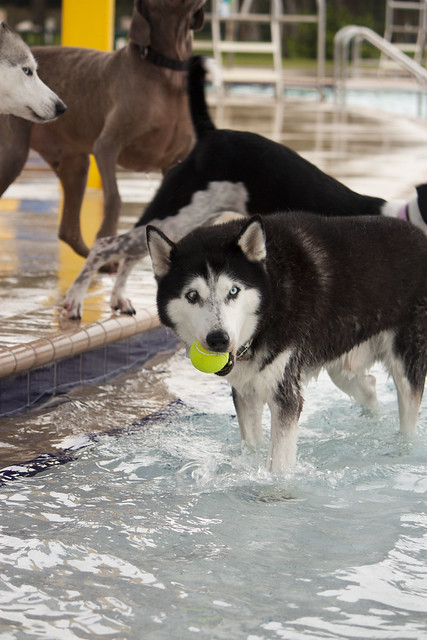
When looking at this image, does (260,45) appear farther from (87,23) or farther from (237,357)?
(237,357)

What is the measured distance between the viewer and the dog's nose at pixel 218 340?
286 cm

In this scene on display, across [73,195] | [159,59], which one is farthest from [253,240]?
[73,195]

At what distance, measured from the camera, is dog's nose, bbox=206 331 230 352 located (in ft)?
9.38

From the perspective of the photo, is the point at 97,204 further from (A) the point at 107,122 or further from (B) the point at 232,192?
(B) the point at 232,192

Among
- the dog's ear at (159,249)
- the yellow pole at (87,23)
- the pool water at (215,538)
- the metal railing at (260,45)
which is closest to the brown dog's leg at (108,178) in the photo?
the pool water at (215,538)

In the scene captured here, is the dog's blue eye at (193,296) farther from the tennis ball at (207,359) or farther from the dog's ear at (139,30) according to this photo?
the dog's ear at (139,30)

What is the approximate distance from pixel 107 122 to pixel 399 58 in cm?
897

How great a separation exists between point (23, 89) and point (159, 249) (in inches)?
86.5

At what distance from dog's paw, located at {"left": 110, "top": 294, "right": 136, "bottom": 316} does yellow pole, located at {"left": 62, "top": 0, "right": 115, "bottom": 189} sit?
14.0ft

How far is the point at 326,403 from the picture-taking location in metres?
4.37

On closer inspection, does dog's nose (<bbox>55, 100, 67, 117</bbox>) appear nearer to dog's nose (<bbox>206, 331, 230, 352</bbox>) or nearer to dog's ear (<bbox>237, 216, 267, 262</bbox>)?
dog's ear (<bbox>237, 216, 267, 262</bbox>)

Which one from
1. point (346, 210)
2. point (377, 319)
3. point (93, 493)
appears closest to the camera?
point (93, 493)

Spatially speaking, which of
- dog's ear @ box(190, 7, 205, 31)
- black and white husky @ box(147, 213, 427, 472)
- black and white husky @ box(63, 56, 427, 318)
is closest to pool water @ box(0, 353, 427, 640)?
black and white husky @ box(147, 213, 427, 472)

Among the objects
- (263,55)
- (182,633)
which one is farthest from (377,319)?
(263,55)
